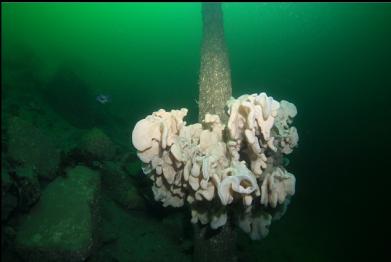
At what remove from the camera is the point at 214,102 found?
4.25 metres

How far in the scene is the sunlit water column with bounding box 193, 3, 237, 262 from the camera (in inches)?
167

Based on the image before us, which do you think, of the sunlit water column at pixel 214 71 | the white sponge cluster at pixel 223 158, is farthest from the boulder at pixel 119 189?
the sunlit water column at pixel 214 71

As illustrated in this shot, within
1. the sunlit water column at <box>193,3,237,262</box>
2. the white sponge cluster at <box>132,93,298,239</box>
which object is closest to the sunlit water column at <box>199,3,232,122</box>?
the sunlit water column at <box>193,3,237,262</box>

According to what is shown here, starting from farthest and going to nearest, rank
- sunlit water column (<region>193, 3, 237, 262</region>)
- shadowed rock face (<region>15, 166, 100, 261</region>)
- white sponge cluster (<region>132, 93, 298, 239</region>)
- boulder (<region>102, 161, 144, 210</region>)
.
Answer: boulder (<region>102, 161, 144, 210</region>) → sunlit water column (<region>193, 3, 237, 262</region>) → shadowed rock face (<region>15, 166, 100, 261</region>) → white sponge cluster (<region>132, 93, 298, 239</region>)

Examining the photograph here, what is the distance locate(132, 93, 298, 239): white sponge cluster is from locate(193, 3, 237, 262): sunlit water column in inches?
16.3

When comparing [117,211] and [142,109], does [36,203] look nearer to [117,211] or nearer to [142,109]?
[117,211]

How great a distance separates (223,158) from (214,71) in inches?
62.1

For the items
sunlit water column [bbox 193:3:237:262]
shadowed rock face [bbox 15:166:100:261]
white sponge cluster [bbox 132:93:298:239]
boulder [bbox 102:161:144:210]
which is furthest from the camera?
boulder [bbox 102:161:144:210]

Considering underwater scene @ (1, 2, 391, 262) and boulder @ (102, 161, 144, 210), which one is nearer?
underwater scene @ (1, 2, 391, 262)

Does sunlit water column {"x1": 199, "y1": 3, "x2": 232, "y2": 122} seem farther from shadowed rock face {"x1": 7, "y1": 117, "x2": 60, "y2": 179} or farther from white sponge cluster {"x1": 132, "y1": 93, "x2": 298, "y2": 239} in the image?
shadowed rock face {"x1": 7, "y1": 117, "x2": 60, "y2": 179}

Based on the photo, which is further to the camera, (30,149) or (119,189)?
(119,189)

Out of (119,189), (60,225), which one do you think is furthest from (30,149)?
(119,189)

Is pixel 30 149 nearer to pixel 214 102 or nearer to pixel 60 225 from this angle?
pixel 60 225

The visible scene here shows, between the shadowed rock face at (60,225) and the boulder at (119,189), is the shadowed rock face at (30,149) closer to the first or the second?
the shadowed rock face at (60,225)
